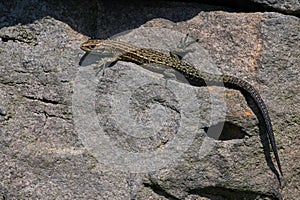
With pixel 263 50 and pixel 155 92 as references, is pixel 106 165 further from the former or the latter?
pixel 263 50

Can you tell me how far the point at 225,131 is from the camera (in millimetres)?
4406

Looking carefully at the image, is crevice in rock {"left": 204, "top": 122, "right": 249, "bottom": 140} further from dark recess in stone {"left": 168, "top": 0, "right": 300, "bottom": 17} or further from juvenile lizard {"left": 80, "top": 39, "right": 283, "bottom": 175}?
dark recess in stone {"left": 168, "top": 0, "right": 300, "bottom": 17}

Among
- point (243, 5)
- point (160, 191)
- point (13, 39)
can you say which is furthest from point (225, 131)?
point (13, 39)

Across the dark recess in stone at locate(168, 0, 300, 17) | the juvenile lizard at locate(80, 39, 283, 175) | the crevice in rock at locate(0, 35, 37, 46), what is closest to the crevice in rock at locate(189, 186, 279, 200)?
the juvenile lizard at locate(80, 39, 283, 175)

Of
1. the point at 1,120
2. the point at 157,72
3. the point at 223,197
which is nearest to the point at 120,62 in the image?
the point at 157,72

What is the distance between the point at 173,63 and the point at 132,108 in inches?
19.8

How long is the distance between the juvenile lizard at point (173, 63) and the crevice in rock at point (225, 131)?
187 millimetres

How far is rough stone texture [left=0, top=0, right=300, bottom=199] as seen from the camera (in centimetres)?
438

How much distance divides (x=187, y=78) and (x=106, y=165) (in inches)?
36.0

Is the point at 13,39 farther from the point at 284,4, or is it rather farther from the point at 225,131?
the point at 284,4

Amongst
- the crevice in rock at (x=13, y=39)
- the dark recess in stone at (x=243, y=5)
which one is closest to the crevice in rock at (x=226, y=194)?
the dark recess in stone at (x=243, y=5)

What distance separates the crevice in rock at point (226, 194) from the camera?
443 cm

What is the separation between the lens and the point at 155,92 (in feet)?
14.6

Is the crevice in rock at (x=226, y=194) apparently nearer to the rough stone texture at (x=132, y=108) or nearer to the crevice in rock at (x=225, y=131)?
the rough stone texture at (x=132, y=108)
